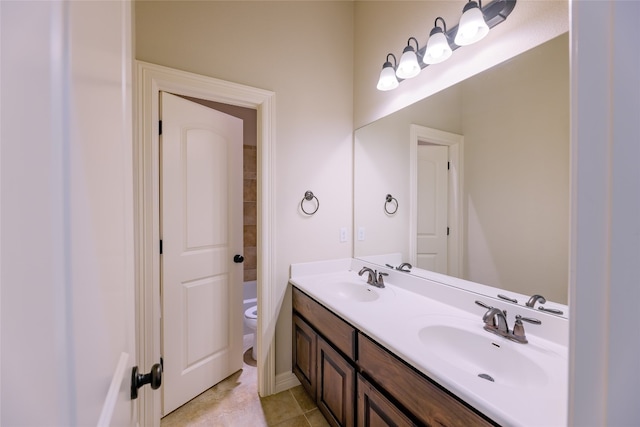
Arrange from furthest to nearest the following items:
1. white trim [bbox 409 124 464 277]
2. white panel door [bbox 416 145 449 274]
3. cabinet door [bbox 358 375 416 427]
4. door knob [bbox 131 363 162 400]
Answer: white panel door [bbox 416 145 449 274] → white trim [bbox 409 124 464 277] → cabinet door [bbox 358 375 416 427] → door knob [bbox 131 363 162 400]

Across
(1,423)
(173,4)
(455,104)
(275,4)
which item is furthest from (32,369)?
(275,4)

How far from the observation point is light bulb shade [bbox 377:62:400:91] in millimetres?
1576

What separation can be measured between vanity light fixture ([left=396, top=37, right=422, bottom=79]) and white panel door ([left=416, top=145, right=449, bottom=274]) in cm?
42

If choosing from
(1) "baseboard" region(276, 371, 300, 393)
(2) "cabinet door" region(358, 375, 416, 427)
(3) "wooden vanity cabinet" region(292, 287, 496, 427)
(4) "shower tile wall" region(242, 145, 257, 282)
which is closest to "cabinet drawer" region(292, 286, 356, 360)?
(3) "wooden vanity cabinet" region(292, 287, 496, 427)

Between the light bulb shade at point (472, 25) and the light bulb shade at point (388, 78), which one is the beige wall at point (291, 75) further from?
the light bulb shade at point (472, 25)

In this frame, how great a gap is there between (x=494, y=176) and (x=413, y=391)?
982 mm

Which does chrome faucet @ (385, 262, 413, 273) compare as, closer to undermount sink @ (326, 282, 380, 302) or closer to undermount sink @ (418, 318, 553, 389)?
undermount sink @ (326, 282, 380, 302)

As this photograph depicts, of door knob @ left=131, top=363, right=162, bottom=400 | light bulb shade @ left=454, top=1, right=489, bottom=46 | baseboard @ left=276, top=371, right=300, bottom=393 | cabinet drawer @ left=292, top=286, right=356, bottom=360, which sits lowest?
baseboard @ left=276, top=371, right=300, bottom=393

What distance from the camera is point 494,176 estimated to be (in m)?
1.20

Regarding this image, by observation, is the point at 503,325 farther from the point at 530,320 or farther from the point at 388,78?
the point at 388,78

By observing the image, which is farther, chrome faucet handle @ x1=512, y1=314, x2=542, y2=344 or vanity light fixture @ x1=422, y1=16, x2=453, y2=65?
vanity light fixture @ x1=422, y1=16, x2=453, y2=65

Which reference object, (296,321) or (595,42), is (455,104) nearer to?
(595,42)

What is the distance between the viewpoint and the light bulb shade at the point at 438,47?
1.24 meters

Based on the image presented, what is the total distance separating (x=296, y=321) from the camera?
5.91 ft
